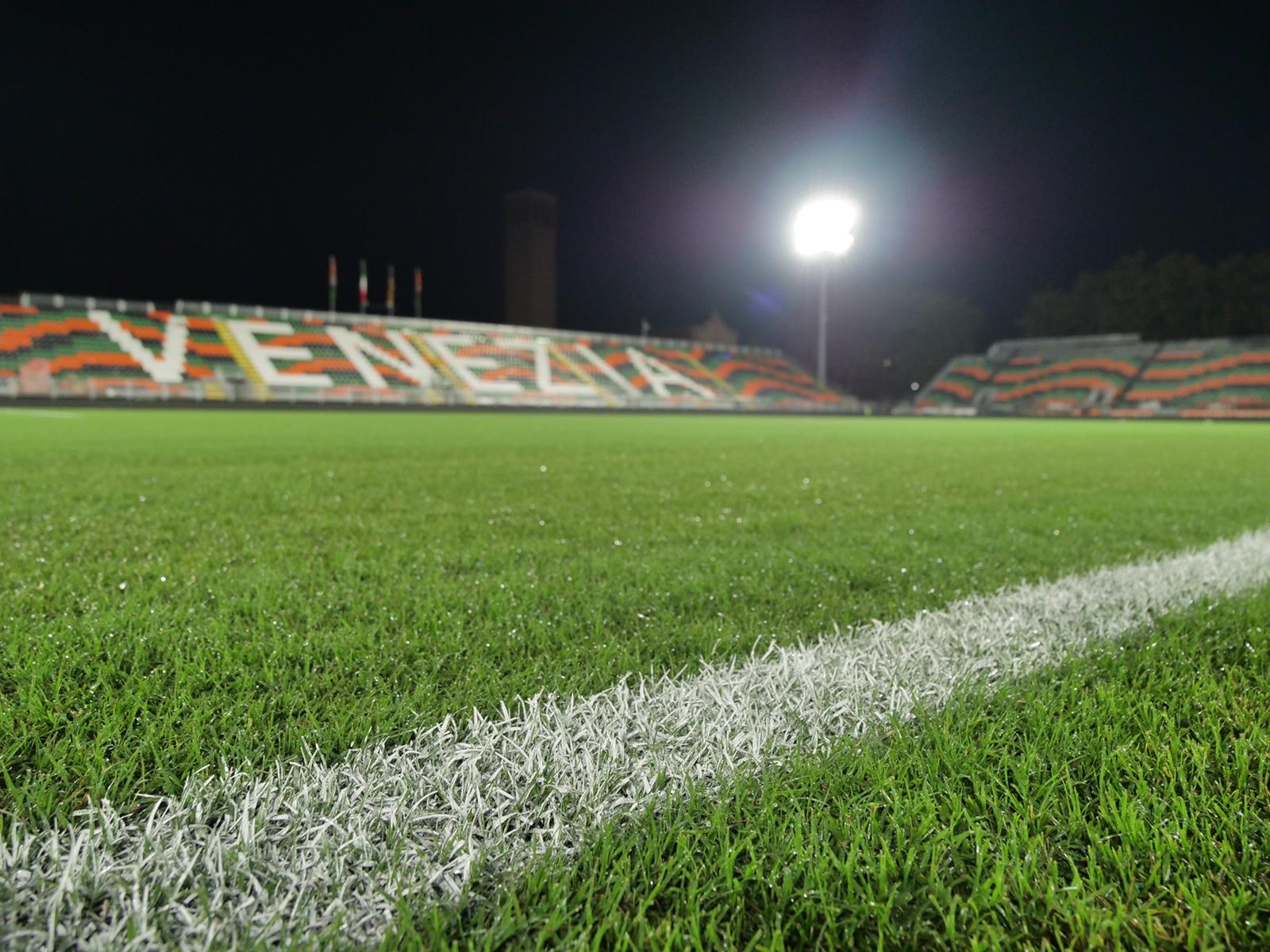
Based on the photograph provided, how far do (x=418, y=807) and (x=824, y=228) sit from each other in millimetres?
38056

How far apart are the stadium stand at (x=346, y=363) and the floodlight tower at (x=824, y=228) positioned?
25.0 ft

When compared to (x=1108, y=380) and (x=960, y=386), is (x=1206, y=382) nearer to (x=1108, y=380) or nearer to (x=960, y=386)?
(x=1108, y=380)

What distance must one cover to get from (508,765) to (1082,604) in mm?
1629

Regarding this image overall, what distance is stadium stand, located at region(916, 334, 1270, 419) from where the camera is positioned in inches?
1284

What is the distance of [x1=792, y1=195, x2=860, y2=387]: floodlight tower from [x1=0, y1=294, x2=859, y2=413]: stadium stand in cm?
761

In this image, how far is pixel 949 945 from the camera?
59 centimetres

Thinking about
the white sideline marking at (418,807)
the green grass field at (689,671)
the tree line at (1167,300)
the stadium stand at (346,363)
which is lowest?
the white sideline marking at (418,807)

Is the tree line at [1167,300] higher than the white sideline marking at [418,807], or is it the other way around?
the tree line at [1167,300]

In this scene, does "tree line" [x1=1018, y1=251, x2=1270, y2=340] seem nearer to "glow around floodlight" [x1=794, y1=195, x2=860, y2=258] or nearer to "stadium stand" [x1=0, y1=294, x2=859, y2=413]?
"stadium stand" [x1=0, y1=294, x2=859, y2=413]

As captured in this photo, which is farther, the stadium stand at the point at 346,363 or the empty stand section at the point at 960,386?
the empty stand section at the point at 960,386

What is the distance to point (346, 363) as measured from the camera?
30.6 metres

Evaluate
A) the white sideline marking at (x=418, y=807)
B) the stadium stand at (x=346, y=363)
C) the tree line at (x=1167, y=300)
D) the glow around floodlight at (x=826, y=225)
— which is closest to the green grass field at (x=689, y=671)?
the white sideline marking at (x=418, y=807)

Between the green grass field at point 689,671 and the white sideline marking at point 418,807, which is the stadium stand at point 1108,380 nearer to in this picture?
the green grass field at point 689,671

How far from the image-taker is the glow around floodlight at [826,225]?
3441cm
